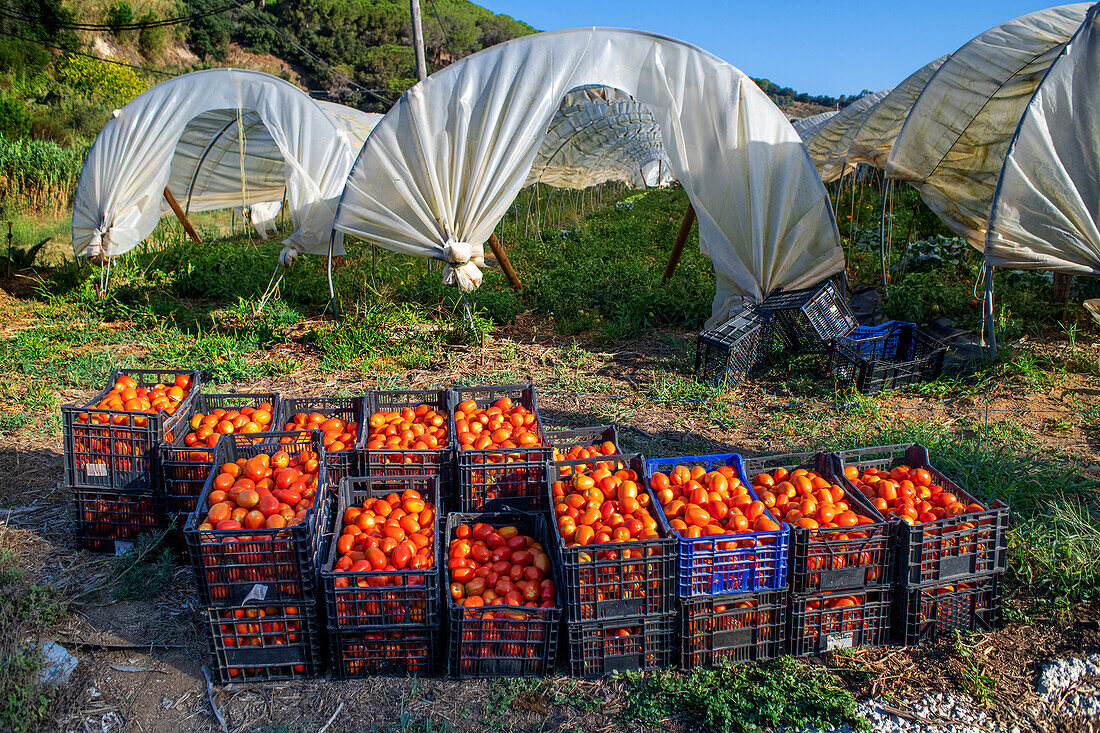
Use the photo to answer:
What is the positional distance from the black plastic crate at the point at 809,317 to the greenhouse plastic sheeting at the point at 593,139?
4260 mm

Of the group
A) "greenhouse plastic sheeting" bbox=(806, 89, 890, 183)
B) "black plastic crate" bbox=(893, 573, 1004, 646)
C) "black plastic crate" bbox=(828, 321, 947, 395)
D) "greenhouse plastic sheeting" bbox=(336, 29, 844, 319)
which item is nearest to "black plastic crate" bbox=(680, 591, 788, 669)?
"black plastic crate" bbox=(893, 573, 1004, 646)

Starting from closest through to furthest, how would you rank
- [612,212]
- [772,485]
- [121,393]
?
[772,485]
[121,393]
[612,212]

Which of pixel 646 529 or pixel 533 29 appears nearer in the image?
pixel 646 529

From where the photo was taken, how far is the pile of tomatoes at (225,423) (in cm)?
401

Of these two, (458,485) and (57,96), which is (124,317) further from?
(57,96)

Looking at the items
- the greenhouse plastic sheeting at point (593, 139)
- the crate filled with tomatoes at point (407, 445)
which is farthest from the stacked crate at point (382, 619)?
the greenhouse plastic sheeting at point (593, 139)

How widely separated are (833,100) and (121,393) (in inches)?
2399

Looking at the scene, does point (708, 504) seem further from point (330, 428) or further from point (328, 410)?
point (328, 410)

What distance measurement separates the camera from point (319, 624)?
122 inches

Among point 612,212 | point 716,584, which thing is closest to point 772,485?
point 716,584

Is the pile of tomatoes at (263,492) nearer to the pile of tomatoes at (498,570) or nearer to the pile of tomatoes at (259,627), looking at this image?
the pile of tomatoes at (259,627)

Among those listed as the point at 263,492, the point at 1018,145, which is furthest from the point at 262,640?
the point at 1018,145

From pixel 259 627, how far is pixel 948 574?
3005 mm

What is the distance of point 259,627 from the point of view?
3010mm
